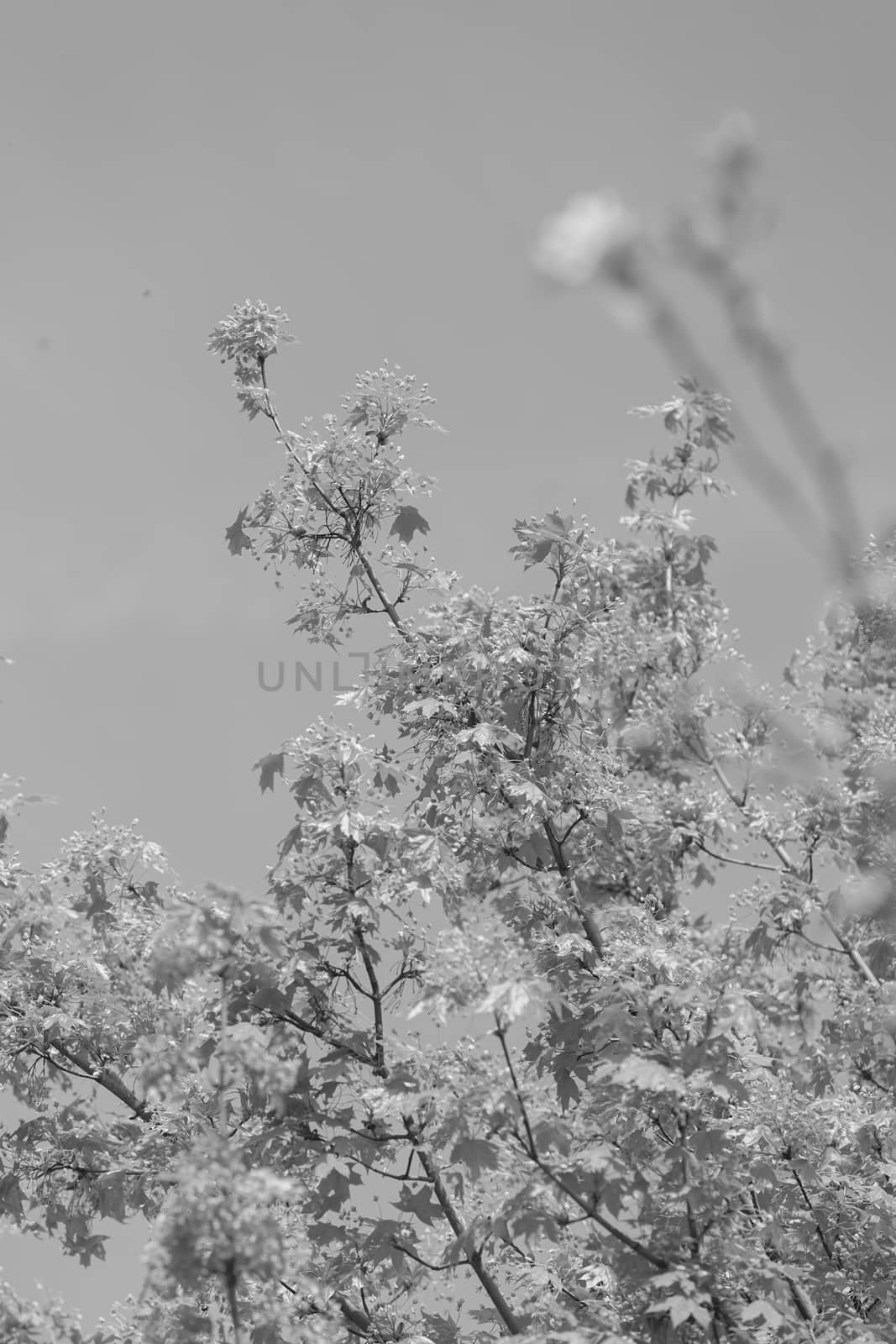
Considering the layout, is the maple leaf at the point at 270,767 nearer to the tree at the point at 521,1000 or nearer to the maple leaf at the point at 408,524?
the tree at the point at 521,1000

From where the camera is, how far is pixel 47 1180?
34.8 ft

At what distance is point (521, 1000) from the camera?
6727 mm

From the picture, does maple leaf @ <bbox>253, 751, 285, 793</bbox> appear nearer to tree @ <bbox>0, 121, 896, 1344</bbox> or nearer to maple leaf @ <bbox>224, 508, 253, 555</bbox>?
tree @ <bbox>0, 121, 896, 1344</bbox>

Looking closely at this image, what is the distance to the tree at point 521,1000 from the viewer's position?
23.4 feet

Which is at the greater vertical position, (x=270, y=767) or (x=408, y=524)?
(x=408, y=524)

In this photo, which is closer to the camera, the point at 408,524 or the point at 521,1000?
the point at 521,1000

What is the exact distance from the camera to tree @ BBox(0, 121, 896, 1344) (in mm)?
7121

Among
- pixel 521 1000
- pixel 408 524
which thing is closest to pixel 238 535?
pixel 408 524

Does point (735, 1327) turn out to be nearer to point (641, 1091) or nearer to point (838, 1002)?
point (641, 1091)

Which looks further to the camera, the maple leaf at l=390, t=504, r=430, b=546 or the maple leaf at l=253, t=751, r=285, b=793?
the maple leaf at l=390, t=504, r=430, b=546

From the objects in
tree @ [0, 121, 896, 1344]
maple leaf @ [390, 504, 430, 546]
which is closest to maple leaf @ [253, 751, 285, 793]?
tree @ [0, 121, 896, 1344]

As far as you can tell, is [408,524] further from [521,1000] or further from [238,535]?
[521,1000]

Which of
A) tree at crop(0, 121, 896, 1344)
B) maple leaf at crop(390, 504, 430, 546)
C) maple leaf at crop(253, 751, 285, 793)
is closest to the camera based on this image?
tree at crop(0, 121, 896, 1344)

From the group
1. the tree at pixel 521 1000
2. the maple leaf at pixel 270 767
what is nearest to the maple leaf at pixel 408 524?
the tree at pixel 521 1000
